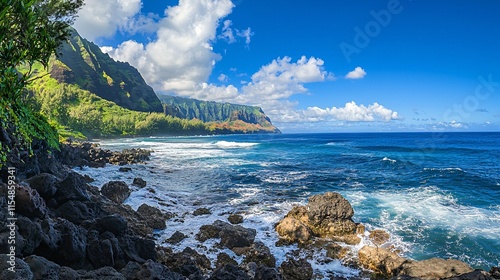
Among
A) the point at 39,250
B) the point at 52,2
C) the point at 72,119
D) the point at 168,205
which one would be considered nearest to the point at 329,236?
the point at 168,205

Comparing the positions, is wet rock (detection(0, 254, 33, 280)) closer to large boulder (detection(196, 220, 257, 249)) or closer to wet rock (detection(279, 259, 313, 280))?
wet rock (detection(279, 259, 313, 280))

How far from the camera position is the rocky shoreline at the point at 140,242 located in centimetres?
834

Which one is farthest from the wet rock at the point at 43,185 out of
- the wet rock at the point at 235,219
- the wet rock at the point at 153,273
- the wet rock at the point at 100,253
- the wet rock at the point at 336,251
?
the wet rock at the point at 336,251

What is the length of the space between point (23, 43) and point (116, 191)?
1785cm

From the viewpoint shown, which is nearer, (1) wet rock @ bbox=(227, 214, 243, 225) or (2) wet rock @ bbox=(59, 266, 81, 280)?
(2) wet rock @ bbox=(59, 266, 81, 280)

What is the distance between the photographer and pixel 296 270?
1346cm

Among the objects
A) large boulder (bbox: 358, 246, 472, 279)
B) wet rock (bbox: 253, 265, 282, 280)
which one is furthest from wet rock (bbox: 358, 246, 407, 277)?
wet rock (bbox: 253, 265, 282, 280)

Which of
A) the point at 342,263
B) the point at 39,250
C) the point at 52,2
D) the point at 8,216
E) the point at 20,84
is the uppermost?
the point at 52,2

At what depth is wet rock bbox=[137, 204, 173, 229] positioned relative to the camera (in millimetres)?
18469

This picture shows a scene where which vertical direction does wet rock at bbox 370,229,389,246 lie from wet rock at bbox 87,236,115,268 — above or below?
below

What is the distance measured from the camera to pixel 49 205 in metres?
12.9

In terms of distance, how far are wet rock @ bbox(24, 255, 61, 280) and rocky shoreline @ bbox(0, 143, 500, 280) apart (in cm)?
2

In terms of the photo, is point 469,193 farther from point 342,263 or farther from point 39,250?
point 39,250

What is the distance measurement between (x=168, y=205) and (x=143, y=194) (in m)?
3.59
